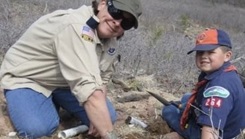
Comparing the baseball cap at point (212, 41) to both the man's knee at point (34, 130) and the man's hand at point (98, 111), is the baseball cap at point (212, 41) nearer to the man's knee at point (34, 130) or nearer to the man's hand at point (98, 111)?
the man's hand at point (98, 111)

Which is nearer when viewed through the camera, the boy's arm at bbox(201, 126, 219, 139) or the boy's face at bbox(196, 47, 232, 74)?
the boy's arm at bbox(201, 126, 219, 139)

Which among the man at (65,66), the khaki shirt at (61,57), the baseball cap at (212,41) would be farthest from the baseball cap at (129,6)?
the baseball cap at (212,41)

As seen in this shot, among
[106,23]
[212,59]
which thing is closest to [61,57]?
[106,23]

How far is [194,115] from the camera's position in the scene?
3.32 meters

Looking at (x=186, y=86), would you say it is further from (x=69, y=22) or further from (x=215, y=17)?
(x=215, y=17)

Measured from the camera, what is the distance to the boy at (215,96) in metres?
2.95

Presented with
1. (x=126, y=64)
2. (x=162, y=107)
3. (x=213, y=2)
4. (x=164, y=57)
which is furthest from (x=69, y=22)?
(x=213, y=2)

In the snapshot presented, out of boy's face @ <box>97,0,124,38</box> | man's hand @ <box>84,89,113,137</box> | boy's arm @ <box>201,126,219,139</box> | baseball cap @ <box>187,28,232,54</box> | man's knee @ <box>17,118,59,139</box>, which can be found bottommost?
man's knee @ <box>17,118,59,139</box>

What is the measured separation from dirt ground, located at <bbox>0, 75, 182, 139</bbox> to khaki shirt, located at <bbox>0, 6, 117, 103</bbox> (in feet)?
1.12

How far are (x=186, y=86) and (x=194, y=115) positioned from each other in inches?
71.9

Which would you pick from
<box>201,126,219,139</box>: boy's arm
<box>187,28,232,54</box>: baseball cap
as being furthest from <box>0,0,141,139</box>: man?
<box>201,126,219,139</box>: boy's arm

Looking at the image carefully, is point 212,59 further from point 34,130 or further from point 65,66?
point 34,130

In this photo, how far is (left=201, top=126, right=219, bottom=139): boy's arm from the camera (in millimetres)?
2887

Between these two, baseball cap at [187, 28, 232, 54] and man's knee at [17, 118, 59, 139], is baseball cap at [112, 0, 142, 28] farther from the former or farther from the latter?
man's knee at [17, 118, 59, 139]
